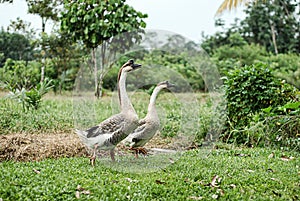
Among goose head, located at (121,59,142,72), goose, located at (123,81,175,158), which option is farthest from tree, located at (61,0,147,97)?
goose, located at (123,81,175,158)

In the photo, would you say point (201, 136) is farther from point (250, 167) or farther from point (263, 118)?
point (250, 167)

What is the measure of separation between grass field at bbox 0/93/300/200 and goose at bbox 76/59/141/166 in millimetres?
214

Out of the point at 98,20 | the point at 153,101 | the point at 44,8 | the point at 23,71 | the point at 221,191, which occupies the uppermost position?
the point at 44,8

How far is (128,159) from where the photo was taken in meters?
5.10

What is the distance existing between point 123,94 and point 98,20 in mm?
4033

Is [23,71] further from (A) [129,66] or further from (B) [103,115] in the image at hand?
(A) [129,66]

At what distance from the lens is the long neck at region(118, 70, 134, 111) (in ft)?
15.7

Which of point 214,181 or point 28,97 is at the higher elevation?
point 28,97

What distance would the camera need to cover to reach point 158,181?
4.16 meters

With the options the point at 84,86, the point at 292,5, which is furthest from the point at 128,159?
the point at 292,5

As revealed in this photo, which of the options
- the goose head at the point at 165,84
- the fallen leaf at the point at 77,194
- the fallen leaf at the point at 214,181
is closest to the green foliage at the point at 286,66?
the goose head at the point at 165,84

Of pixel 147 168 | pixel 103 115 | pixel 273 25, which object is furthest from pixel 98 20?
pixel 273 25

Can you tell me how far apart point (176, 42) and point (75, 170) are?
6.55ft

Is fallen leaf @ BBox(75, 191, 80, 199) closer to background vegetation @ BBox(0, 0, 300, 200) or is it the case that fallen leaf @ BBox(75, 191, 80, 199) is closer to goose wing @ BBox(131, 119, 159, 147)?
background vegetation @ BBox(0, 0, 300, 200)
